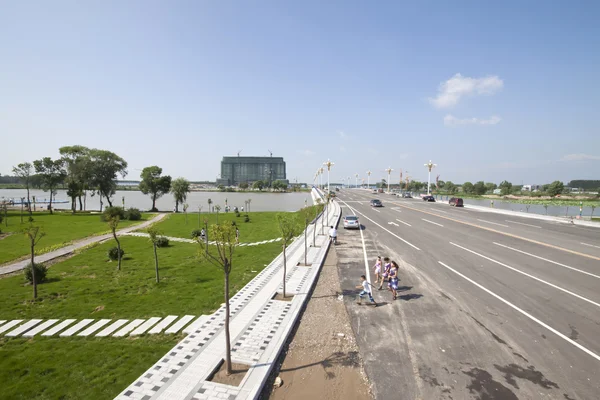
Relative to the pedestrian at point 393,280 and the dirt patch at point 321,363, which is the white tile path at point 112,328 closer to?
the dirt patch at point 321,363

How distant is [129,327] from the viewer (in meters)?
9.46

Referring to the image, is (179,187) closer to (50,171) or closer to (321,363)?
(50,171)

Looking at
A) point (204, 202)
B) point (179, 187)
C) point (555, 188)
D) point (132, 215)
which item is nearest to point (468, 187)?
point (555, 188)

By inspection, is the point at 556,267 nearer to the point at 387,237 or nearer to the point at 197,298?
the point at 387,237

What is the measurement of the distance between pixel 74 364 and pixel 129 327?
6.85 feet

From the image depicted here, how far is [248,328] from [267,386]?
2.76 metres

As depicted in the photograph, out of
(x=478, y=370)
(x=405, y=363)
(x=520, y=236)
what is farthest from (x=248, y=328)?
(x=520, y=236)

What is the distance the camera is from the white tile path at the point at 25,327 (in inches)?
360

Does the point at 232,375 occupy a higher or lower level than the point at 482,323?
higher

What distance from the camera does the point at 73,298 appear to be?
39.6 feet

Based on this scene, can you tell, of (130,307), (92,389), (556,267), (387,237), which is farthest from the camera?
(387,237)

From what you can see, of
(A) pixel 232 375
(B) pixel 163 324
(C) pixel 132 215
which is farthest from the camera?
(C) pixel 132 215

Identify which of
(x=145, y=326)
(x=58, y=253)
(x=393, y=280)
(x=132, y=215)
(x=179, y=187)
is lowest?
(x=58, y=253)

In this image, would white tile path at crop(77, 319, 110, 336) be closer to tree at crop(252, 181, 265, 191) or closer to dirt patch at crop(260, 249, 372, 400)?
dirt patch at crop(260, 249, 372, 400)
